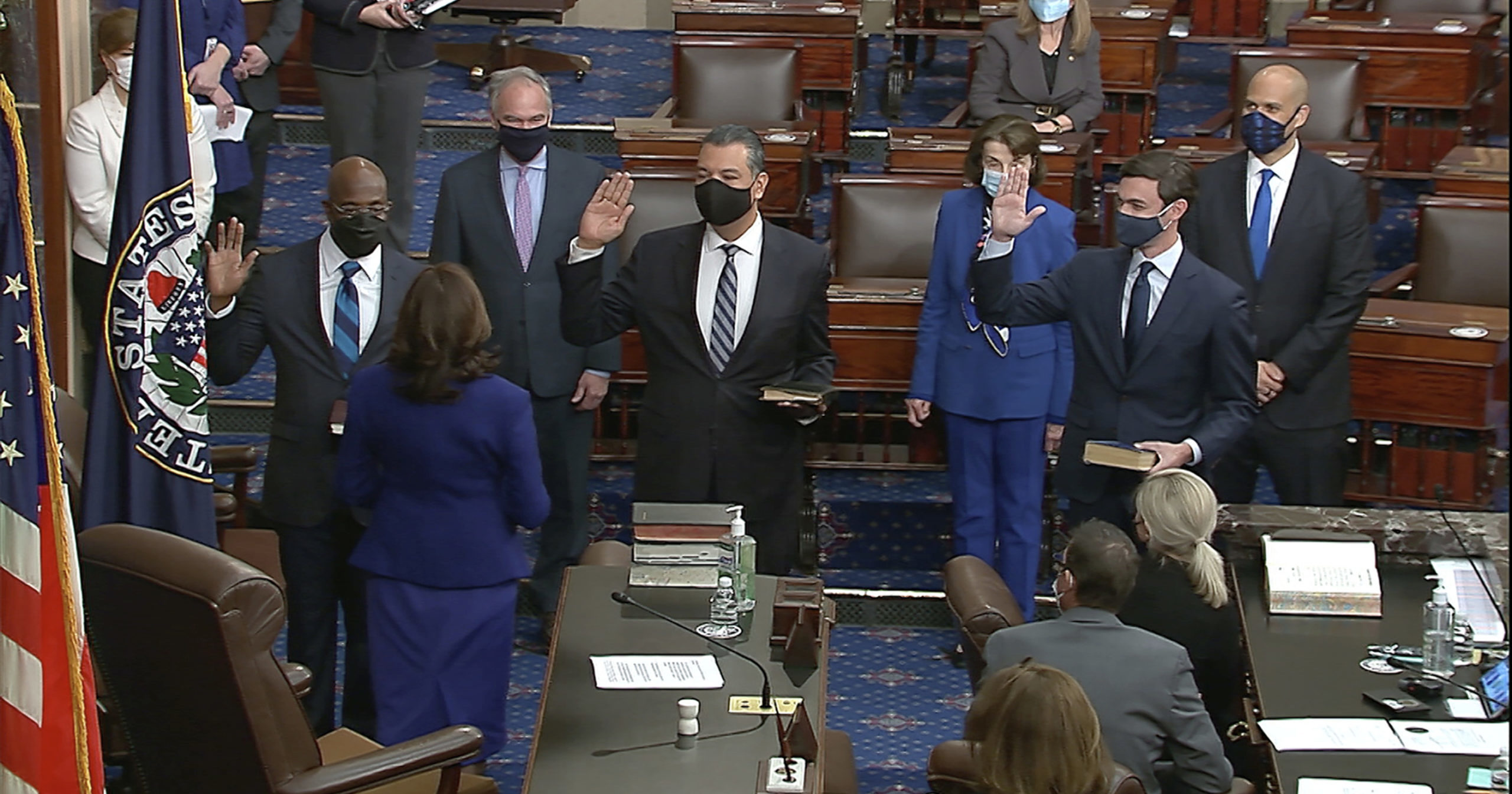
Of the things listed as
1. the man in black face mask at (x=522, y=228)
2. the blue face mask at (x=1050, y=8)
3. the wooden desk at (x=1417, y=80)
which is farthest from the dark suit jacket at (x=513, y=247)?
the wooden desk at (x=1417, y=80)

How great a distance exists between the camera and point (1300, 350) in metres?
5.31

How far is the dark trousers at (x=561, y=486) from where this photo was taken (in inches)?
219

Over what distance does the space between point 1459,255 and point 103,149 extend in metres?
4.38

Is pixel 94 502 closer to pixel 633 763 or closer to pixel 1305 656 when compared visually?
pixel 633 763

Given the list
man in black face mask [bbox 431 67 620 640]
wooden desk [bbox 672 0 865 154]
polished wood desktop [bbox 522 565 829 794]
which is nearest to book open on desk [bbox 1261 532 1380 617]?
polished wood desktop [bbox 522 565 829 794]

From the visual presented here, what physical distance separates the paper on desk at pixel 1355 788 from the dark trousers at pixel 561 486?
2.39 m

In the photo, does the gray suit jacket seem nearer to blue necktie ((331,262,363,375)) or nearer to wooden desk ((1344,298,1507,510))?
blue necktie ((331,262,363,375))

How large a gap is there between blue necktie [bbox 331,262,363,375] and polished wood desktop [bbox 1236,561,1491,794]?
2213 mm

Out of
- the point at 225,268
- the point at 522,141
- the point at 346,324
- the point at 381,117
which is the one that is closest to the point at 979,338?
the point at 522,141

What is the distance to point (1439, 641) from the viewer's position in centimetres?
429

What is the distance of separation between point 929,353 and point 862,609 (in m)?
0.99

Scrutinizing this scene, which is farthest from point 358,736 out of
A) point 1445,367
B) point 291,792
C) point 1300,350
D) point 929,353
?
point 1445,367

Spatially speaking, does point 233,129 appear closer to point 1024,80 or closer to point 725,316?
point 725,316

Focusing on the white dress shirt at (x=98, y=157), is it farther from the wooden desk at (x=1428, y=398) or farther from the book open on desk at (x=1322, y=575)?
the wooden desk at (x=1428, y=398)
